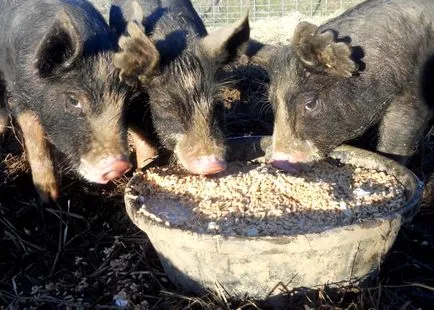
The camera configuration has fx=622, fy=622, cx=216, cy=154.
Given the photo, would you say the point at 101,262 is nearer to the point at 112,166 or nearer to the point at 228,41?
the point at 112,166

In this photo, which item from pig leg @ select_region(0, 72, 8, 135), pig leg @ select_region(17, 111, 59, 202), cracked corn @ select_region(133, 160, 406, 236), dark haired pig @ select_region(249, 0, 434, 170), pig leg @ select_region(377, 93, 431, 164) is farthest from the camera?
pig leg @ select_region(0, 72, 8, 135)

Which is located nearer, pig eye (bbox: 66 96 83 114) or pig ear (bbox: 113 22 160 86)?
pig ear (bbox: 113 22 160 86)

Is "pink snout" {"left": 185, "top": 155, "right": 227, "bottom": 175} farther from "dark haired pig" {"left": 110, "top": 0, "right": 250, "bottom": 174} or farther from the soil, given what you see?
the soil

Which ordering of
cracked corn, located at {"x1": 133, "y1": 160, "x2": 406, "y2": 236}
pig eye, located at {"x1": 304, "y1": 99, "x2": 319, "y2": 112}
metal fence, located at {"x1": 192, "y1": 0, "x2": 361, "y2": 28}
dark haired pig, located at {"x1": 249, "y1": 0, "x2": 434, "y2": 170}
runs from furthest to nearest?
metal fence, located at {"x1": 192, "y1": 0, "x2": 361, "y2": 28} < pig eye, located at {"x1": 304, "y1": 99, "x2": 319, "y2": 112} < dark haired pig, located at {"x1": 249, "y1": 0, "x2": 434, "y2": 170} < cracked corn, located at {"x1": 133, "y1": 160, "x2": 406, "y2": 236}

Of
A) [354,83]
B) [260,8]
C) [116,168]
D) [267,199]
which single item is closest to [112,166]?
[116,168]

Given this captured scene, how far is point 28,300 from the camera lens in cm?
310

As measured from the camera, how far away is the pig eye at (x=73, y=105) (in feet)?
11.3

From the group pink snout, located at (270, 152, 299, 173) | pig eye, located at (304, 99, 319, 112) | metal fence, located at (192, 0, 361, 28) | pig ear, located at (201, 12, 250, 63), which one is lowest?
metal fence, located at (192, 0, 361, 28)

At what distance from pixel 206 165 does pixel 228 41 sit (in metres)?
0.77

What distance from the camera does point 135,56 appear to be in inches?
132

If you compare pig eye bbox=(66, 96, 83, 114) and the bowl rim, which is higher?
pig eye bbox=(66, 96, 83, 114)

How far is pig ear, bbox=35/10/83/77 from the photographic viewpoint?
3.24 metres

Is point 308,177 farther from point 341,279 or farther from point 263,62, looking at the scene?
point 263,62

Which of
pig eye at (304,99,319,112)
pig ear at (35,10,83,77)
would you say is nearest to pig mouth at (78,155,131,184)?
pig ear at (35,10,83,77)
